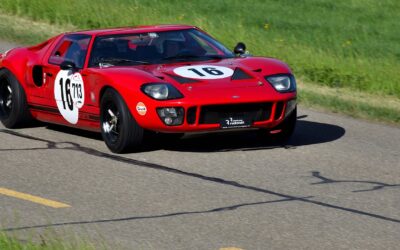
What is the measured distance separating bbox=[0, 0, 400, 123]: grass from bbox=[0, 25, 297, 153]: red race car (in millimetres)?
2523

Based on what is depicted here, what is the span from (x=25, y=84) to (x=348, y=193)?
15.4 ft

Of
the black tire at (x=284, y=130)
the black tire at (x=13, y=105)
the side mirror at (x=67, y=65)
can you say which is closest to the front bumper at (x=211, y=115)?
the black tire at (x=284, y=130)

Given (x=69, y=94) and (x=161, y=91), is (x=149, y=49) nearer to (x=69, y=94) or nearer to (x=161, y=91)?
→ (x=69, y=94)

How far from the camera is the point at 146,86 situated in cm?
1017

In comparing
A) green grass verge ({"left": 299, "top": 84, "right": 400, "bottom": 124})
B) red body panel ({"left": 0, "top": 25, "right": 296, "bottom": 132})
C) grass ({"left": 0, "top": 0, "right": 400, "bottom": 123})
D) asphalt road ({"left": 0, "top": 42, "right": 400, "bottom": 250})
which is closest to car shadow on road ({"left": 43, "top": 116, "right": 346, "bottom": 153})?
asphalt road ({"left": 0, "top": 42, "right": 400, "bottom": 250})

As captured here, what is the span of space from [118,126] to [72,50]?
149 cm

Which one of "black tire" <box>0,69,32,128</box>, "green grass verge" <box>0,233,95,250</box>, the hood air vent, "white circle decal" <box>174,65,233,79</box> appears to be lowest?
"black tire" <box>0,69,32,128</box>

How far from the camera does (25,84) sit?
12117 millimetres

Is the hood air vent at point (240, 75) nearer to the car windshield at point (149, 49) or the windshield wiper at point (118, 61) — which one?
the car windshield at point (149, 49)

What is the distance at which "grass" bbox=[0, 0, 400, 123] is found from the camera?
1466 cm

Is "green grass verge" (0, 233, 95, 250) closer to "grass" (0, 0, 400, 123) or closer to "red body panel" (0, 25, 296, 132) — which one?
"red body panel" (0, 25, 296, 132)

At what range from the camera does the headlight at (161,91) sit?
398 inches

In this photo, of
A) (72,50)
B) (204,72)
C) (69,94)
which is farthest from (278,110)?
(72,50)

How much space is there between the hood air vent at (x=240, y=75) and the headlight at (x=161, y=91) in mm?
644
